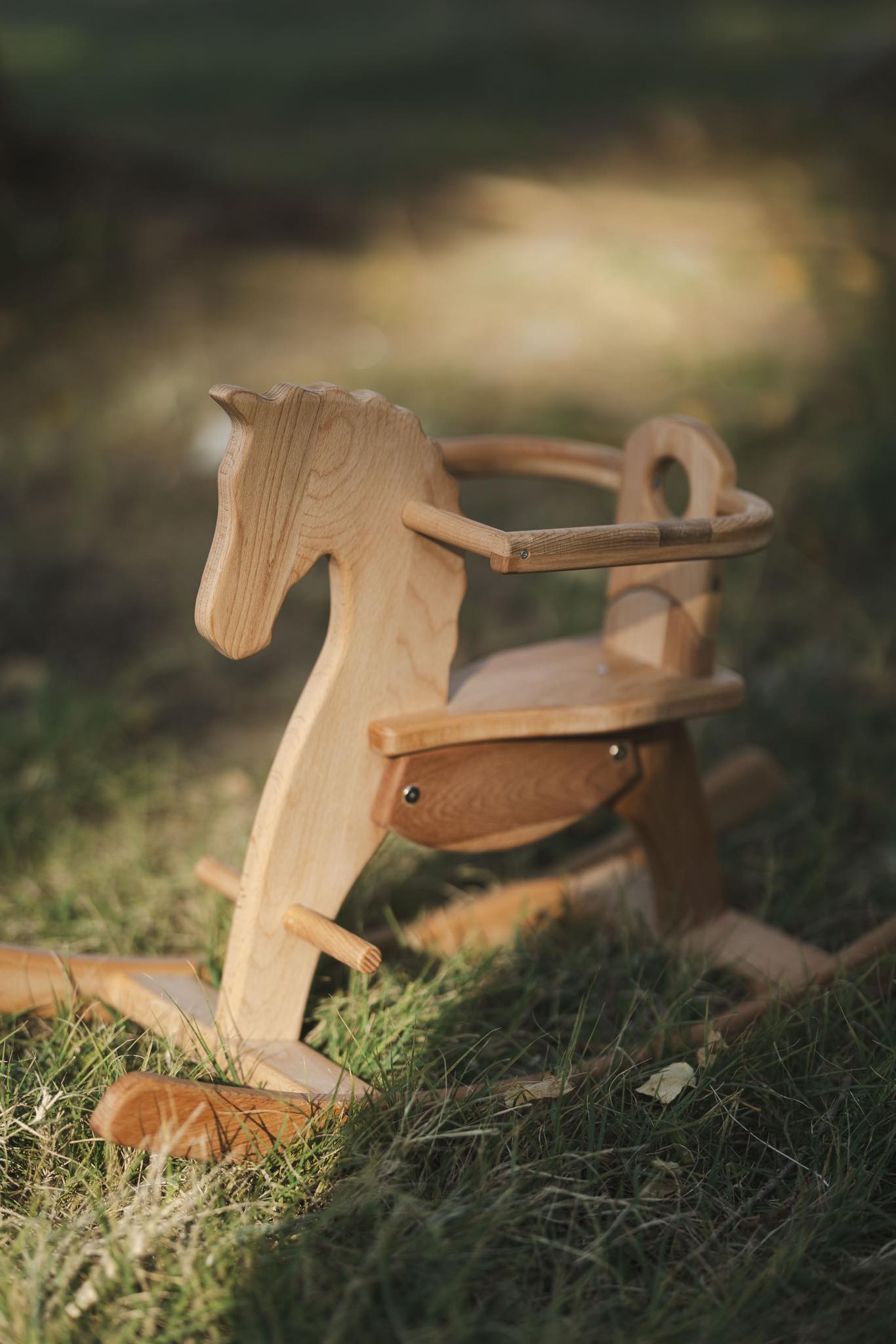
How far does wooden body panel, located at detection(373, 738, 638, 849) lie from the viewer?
169cm

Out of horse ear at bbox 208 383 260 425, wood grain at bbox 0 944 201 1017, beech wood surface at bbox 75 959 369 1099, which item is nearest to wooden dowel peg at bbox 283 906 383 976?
beech wood surface at bbox 75 959 369 1099

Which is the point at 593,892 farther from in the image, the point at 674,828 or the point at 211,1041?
the point at 211,1041

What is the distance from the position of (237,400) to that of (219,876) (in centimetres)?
78

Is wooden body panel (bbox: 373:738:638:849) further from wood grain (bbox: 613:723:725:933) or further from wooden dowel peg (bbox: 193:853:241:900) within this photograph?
wooden dowel peg (bbox: 193:853:241:900)

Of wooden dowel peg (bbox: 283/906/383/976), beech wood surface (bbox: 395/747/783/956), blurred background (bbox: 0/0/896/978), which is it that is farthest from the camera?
blurred background (bbox: 0/0/896/978)

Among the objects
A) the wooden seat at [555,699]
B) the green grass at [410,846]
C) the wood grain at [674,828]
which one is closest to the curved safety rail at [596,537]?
the wooden seat at [555,699]

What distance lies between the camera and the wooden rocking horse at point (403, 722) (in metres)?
1.49

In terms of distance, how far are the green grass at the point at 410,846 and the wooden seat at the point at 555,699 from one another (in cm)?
40

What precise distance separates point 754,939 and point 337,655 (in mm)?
884

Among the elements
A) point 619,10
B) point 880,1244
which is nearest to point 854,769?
point 880,1244

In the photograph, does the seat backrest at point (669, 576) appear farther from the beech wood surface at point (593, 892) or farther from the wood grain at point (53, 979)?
the wood grain at point (53, 979)

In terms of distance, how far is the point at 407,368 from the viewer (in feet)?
14.1

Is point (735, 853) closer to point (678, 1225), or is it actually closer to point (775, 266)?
point (678, 1225)

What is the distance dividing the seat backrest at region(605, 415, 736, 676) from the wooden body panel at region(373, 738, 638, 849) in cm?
18
